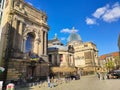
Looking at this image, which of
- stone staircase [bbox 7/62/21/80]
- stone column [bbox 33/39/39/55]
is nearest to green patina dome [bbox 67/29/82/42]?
stone column [bbox 33/39/39/55]

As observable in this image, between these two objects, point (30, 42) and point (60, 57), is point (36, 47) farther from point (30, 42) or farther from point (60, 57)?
point (60, 57)

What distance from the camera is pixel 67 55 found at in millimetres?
44062

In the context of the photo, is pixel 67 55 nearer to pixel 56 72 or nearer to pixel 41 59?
pixel 56 72

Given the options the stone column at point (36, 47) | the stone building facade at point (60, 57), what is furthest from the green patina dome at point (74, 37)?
the stone column at point (36, 47)

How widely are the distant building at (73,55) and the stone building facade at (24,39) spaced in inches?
507

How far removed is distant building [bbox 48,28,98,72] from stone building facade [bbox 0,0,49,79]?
12890mm

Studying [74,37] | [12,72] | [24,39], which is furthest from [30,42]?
[74,37]

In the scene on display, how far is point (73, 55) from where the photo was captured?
46.9 m

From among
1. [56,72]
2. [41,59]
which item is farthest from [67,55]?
[41,59]

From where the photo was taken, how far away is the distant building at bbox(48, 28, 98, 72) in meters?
43.0

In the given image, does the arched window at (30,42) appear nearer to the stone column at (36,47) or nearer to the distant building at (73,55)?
the stone column at (36,47)

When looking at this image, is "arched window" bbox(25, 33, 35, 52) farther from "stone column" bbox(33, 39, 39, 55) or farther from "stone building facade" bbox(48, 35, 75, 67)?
"stone building facade" bbox(48, 35, 75, 67)

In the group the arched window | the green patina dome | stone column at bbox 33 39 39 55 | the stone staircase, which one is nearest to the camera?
the stone staircase

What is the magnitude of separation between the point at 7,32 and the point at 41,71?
10.6 m
